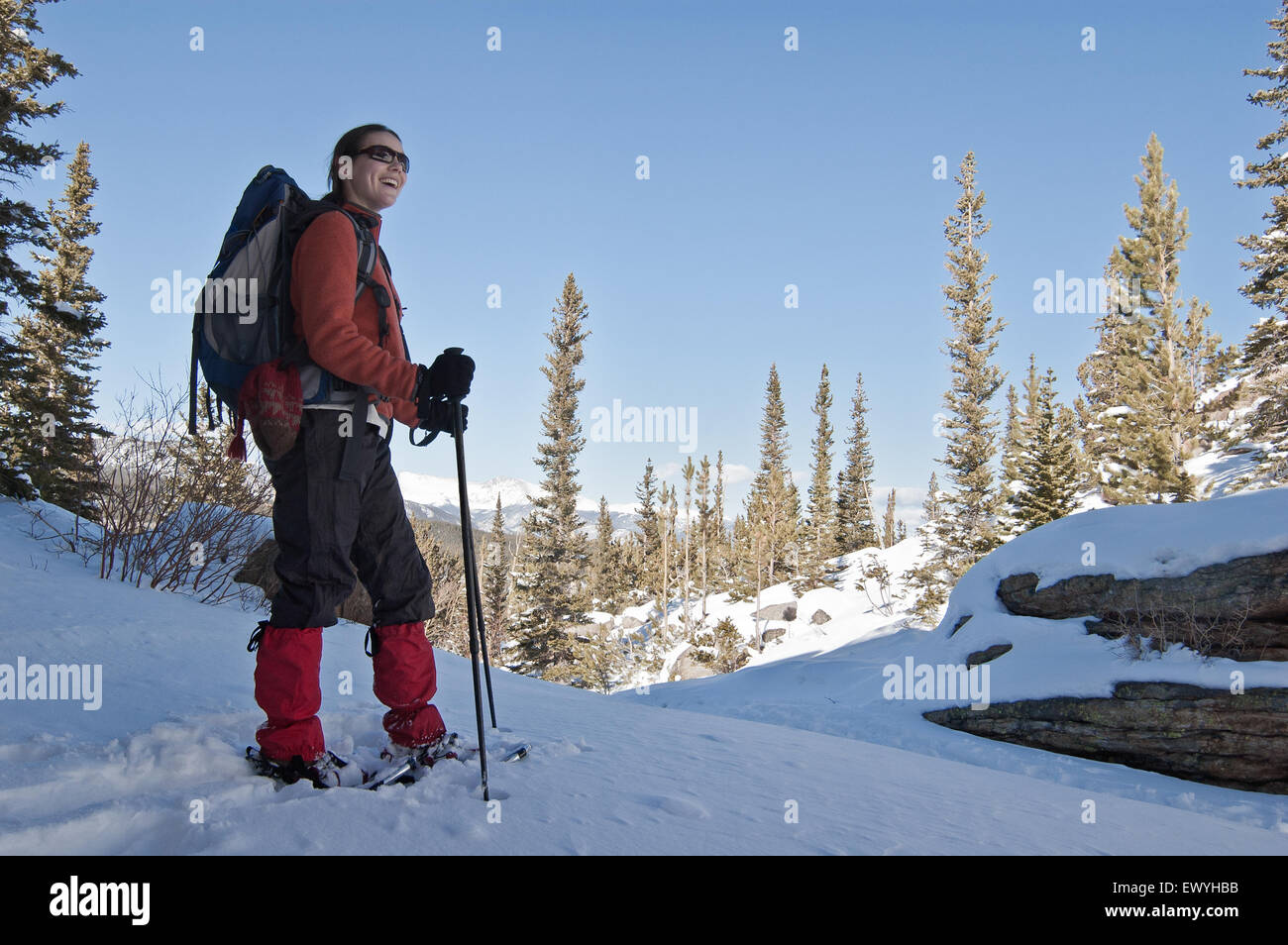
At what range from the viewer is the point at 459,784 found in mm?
1969

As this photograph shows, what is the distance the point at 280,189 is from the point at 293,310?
42 centimetres

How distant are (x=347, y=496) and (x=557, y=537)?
27.9m

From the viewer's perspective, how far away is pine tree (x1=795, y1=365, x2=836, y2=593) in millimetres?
40000

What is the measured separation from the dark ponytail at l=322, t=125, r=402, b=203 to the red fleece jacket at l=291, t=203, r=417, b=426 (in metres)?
0.38

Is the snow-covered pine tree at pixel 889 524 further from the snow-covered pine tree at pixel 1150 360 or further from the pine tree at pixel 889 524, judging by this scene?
the snow-covered pine tree at pixel 1150 360

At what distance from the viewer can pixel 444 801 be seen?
1.77 meters

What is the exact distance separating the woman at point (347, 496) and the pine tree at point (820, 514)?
3829 cm

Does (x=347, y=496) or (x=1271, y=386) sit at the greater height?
(x=1271, y=386)

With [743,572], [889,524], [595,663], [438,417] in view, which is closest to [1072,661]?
[438,417]

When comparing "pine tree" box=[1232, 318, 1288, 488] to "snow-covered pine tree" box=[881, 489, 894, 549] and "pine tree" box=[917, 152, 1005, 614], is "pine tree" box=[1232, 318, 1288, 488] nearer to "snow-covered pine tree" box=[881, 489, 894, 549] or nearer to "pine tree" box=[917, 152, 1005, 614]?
"pine tree" box=[917, 152, 1005, 614]

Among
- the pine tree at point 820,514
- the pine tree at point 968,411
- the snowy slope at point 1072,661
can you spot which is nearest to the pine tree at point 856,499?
the pine tree at point 820,514

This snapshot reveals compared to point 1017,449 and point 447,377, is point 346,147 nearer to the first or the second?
point 447,377
